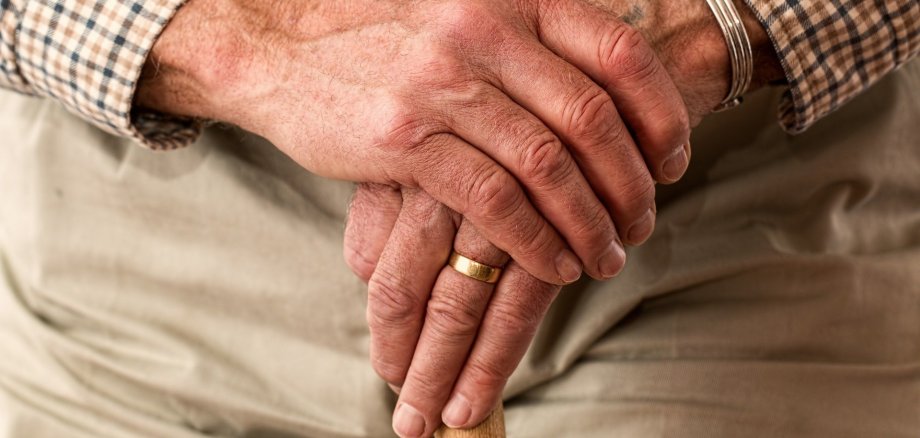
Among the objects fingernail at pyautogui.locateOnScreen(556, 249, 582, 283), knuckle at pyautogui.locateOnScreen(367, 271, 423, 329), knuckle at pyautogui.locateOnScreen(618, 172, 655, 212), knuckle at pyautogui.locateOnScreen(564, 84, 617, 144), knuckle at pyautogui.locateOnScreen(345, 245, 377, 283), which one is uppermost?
knuckle at pyautogui.locateOnScreen(564, 84, 617, 144)

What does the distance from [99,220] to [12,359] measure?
0.20 meters

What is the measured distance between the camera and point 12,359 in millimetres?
1147

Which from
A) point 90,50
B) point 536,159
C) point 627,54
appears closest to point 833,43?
point 627,54

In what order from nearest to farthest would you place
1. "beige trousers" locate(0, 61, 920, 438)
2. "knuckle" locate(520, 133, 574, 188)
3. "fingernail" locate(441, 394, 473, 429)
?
"knuckle" locate(520, 133, 574, 188) < "fingernail" locate(441, 394, 473, 429) < "beige trousers" locate(0, 61, 920, 438)

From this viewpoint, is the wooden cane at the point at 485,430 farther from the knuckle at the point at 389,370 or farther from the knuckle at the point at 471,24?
the knuckle at the point at 471,24

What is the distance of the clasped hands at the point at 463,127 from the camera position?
32.6 inches

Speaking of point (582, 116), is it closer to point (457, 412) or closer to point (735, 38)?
point (735, 38)

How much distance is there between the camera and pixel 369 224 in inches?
37.8

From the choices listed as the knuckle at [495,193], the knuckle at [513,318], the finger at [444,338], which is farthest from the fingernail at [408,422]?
the knuckle at [495,193]

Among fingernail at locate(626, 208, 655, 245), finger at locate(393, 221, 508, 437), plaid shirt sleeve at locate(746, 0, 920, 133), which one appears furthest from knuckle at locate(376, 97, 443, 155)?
plaid shirt sleeve at locate(746, 0, 920, 133)

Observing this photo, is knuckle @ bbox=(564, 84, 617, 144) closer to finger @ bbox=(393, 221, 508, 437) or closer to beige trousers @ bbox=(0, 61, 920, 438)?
finger @ bbox=(393, 221, 508, 437)

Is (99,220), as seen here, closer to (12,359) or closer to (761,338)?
(12,359)

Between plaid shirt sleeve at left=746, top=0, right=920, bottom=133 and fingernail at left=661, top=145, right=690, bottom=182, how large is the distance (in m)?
0.14

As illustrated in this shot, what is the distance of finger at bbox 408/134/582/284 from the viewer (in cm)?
82
